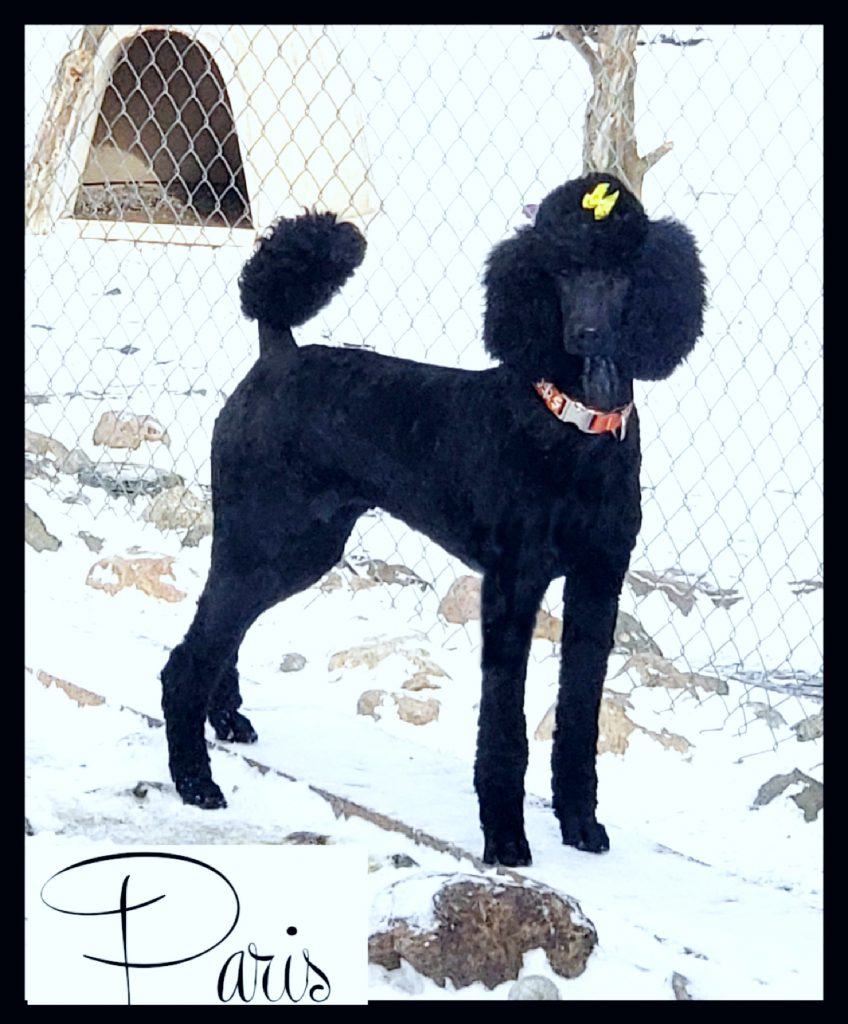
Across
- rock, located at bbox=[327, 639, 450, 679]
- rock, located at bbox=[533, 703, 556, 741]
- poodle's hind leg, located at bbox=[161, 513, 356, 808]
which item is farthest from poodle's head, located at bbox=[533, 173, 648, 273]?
rock, located at bbox=[327, 639, 450, 679]

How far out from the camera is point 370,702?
11.1ft

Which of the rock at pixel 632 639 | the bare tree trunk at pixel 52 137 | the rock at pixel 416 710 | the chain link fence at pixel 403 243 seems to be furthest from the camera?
the bare tree trunk at pixel 52 137

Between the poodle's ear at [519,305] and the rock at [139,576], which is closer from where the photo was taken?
the poodle's ear at [519,305]

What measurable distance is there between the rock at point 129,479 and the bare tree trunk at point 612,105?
5.10 ft

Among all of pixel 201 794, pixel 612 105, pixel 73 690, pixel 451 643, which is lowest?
pixel 201 794

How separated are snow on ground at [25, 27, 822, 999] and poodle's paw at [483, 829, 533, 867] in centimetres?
4

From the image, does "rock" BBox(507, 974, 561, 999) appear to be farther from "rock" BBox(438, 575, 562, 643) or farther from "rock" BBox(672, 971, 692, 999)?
"rock" BBox(438, 575, 562, 643)

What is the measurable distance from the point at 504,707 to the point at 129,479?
8.22 feet

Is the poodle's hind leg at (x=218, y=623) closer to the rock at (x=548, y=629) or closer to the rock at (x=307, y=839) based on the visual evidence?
the rock at (x=307, y=839)

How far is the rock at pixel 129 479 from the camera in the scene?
4.66 metres

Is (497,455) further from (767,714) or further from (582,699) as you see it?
(767,714)

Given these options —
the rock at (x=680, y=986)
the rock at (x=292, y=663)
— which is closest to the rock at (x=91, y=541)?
the rock at (x=292, y=663)

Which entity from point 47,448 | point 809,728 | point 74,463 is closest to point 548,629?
point 809,728

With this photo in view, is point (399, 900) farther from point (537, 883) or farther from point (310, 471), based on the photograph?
point (310, 471)
